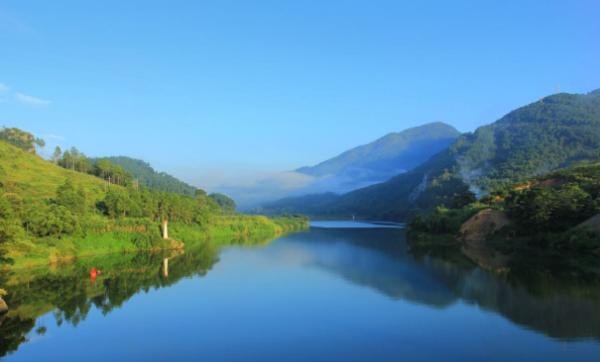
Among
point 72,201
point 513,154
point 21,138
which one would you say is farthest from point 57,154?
point 513,154

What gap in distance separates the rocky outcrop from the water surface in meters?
25.7

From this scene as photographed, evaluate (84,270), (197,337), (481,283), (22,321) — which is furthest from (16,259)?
(481,283)

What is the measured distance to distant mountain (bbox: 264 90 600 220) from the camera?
12744 centimetres

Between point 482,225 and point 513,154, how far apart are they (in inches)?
3389

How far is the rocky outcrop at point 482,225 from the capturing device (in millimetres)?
69188

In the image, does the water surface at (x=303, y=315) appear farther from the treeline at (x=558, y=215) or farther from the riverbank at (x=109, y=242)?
the treeline at (x=558, y=215)

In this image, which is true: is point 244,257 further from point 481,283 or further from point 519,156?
point 519,156

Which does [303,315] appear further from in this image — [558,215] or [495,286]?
[558,215]

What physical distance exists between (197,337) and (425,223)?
232 ft

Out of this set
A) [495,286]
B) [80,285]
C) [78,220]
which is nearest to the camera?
[495,286]

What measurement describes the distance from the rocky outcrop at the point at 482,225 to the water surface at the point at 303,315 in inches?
1012

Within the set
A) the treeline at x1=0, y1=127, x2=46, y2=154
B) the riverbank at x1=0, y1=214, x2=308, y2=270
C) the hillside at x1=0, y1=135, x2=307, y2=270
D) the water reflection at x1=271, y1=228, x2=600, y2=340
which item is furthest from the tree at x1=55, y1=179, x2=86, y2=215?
the treeline at x1=0, y1=127, x2=46, y2=154

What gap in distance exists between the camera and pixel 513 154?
147375 millimetres

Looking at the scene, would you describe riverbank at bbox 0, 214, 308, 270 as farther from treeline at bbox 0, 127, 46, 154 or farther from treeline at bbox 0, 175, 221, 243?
treeline at bbox 0, 127, 46, 154
